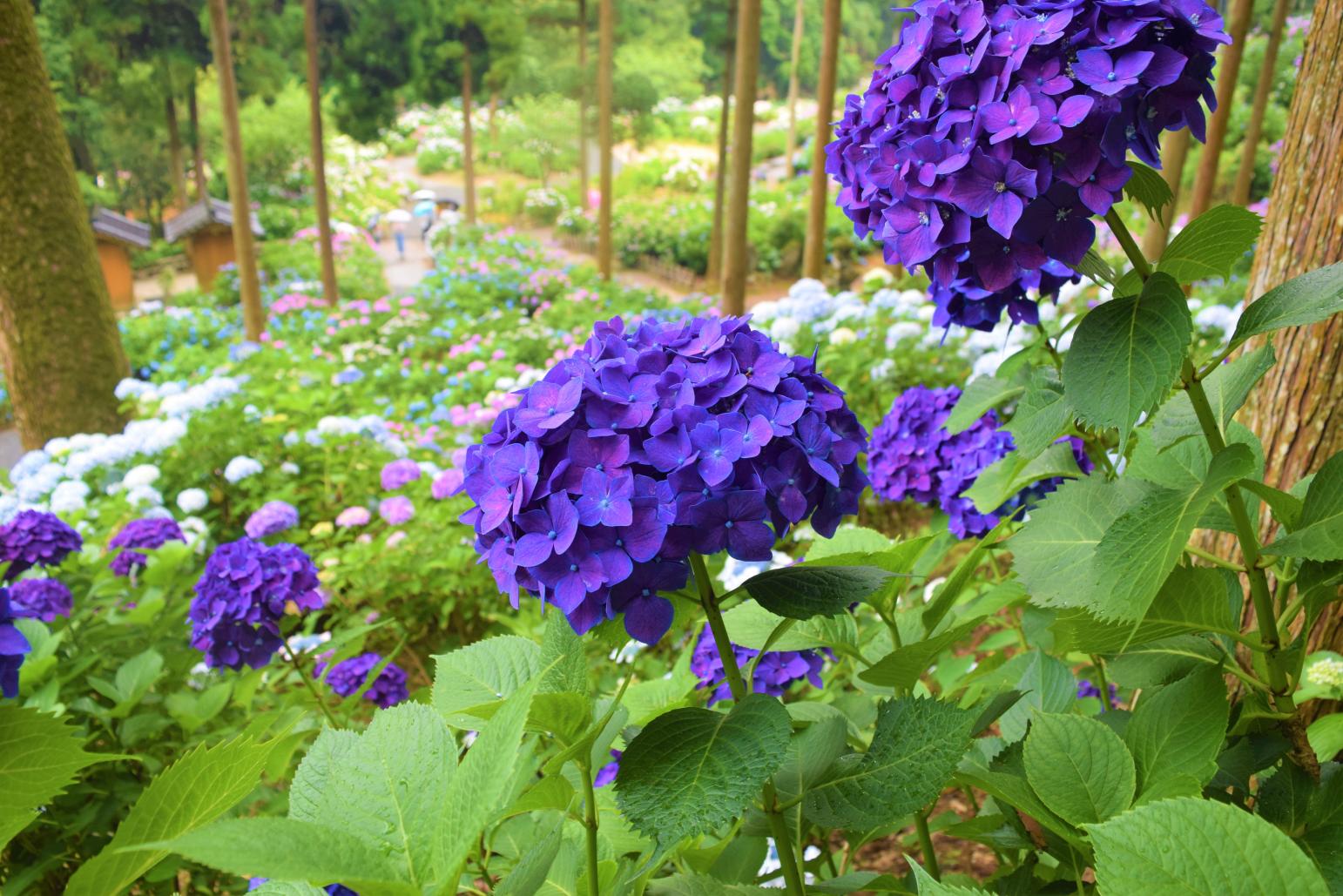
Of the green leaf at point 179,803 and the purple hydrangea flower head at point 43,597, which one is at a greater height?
the green leaf at point 179,803

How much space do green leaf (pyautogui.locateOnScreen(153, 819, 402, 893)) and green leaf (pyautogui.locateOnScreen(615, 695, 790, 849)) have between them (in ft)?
0.66

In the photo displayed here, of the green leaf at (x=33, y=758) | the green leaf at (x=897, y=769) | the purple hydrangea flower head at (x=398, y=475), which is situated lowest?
the purple hydrangea flower head at (x=398, y=475)

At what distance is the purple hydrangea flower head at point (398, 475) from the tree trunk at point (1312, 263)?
137 inches

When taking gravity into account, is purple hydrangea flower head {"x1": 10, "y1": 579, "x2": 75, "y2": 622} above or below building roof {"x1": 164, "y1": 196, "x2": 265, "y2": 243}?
above

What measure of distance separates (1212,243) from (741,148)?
23.0 feet

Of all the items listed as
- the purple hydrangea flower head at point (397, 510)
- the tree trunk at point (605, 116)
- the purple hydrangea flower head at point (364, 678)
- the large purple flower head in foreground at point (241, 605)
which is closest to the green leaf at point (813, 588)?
the large purple flower head in foreground at point (241, 605)

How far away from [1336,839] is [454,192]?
28.8m

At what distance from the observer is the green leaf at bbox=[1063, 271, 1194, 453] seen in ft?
2.35

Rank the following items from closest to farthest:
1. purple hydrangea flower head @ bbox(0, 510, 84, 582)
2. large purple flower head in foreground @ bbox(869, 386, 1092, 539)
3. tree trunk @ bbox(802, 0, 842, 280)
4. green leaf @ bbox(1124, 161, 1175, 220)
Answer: green leaf @ bbox(1124, 161, 1175, 220)
large purple flower head in foreground @ bbox(869, 386, 1092, 539)
purple hydrangea flower head @ bbox(0, 510, 84, 582)
tree trunk @ bbox(802, 0, 842, 280)

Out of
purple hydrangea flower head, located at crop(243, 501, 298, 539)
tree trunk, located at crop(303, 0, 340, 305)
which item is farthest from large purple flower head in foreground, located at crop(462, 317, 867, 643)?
tree trunk, located at crop(303, 0, 340, 305)

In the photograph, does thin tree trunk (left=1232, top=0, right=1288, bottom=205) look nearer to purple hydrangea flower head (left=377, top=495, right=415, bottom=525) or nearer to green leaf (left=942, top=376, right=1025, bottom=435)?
purple hydrangea flower head (left=377, top=495, right=415, bottom=525)

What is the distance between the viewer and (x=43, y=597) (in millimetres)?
2150

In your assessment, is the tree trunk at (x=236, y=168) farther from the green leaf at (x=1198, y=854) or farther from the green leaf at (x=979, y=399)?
the green leaf at (x=1198, y=854)

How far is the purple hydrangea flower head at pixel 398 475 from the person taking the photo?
4.12 metres
